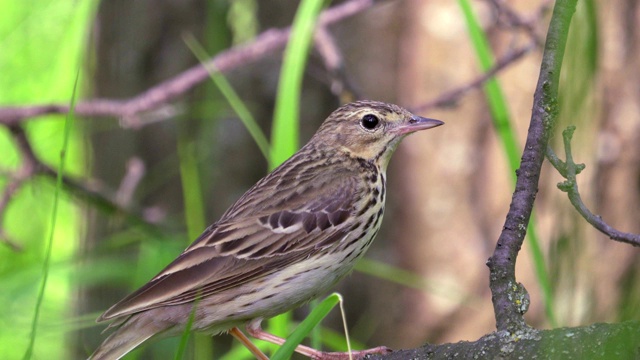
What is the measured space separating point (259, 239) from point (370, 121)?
855mm

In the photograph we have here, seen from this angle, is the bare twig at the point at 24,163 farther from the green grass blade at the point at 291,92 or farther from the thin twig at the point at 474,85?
the thin twig at the point at 474,85

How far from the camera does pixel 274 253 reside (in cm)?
359

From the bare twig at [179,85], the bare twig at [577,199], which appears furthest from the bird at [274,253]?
the bare twig at [577,199]

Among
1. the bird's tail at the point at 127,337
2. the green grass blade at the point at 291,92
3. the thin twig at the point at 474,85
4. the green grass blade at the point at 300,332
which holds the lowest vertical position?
the green grass blade at the point at 300,332

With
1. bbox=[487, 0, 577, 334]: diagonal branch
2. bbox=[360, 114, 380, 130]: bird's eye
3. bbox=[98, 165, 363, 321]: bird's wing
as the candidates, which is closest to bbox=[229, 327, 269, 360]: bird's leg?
bbox=[98, 165, 363, 321]: bird's wing

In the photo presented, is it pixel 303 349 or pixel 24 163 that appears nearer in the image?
pixel 303 349

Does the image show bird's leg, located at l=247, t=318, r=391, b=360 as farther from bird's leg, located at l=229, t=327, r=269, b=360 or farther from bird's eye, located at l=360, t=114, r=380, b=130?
bird's eye, located at l=360, t=114, r=380, b=130

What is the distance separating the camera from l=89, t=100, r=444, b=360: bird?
3320mm

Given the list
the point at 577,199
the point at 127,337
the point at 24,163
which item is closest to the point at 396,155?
the point at 24,163

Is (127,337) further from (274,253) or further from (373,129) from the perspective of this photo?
(373,129)

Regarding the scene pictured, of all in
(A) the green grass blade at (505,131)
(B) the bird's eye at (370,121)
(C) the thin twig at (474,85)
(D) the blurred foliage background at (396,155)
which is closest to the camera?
(A) the green grass blade at (505,131)

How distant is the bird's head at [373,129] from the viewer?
4.05m

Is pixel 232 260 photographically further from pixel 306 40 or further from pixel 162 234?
pixel 162 234

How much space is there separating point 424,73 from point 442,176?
80cm
